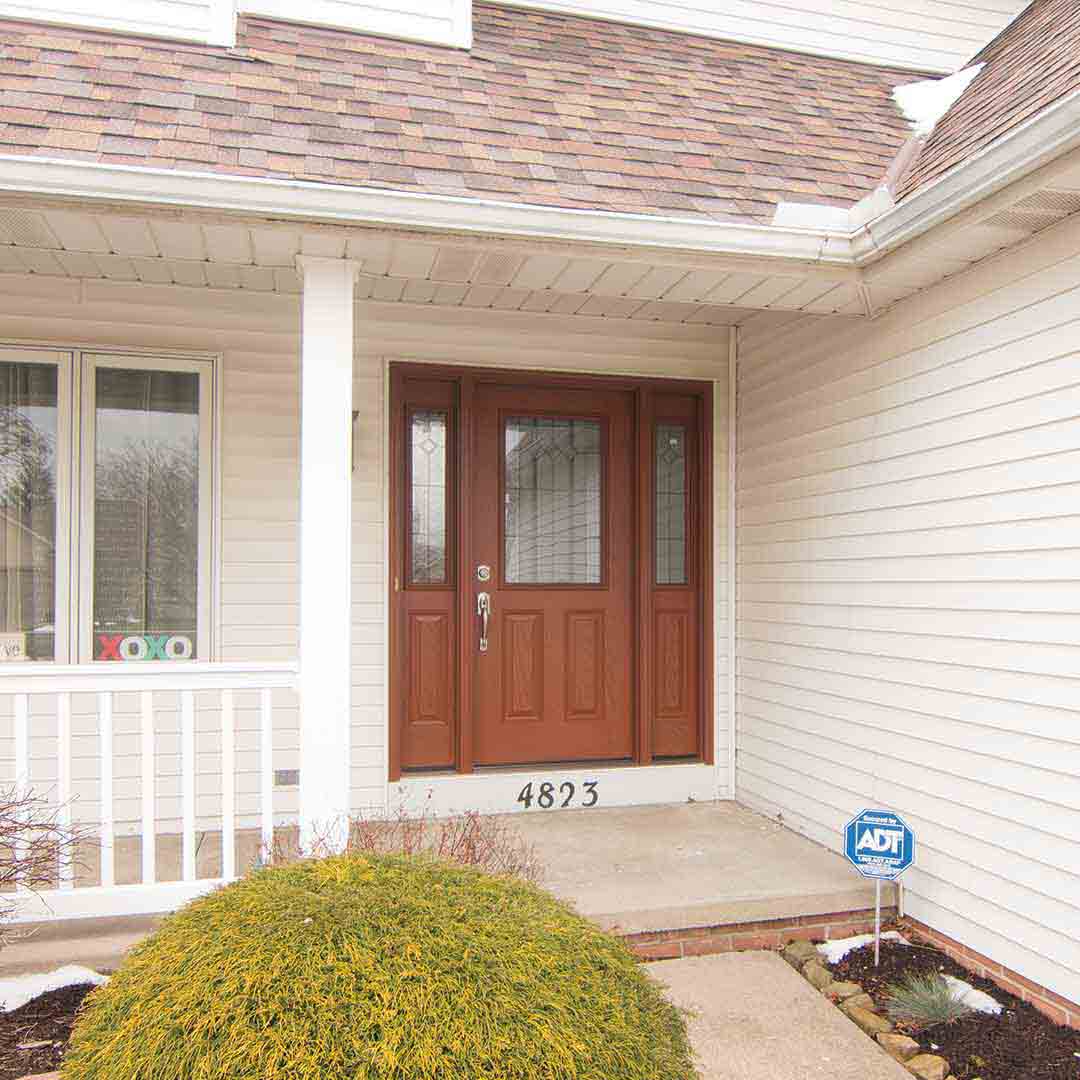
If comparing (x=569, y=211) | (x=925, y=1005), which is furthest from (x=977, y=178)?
(x=925, y=1005)

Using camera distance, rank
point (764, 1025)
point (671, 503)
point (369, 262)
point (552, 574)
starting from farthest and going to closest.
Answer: point (671, 503) → point (552, 574) → point (369, 262) → point (764, 1025)

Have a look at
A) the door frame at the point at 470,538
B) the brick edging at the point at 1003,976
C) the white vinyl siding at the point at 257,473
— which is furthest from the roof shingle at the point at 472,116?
the brick edging at the point at 1003,976

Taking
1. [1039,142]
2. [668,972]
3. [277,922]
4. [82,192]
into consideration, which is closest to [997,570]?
[1039,142]

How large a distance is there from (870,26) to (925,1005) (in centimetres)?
452

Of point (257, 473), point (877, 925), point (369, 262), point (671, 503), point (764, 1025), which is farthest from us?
point (671, 503)

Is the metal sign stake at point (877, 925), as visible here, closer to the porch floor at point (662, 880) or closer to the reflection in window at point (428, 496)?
the porch floor at point (662, 880)

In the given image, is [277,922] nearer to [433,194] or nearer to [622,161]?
[433,194]

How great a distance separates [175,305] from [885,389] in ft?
9.78

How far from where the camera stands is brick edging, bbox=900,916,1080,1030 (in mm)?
2604

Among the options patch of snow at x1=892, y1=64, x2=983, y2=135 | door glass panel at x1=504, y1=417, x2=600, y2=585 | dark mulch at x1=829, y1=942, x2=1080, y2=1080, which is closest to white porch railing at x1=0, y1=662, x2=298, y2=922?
door glass panel at x1=504, y1=417, x2=600, y2=585

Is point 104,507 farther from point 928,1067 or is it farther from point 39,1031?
point 928,1067

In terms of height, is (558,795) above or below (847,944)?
above

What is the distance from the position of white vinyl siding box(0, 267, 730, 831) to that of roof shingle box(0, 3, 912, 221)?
1015 mm

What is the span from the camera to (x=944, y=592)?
317cm
